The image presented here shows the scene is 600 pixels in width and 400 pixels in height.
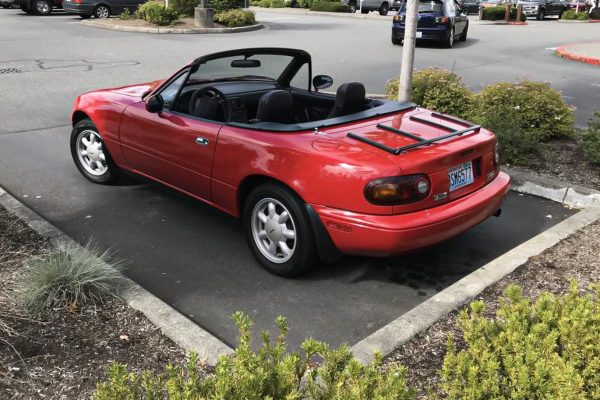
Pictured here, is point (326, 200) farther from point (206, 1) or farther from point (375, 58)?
point (206, 1)

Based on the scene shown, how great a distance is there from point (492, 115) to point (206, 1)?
1759cm

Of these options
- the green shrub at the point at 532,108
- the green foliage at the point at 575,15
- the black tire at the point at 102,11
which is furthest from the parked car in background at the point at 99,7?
the green foliage at the point at 575,15

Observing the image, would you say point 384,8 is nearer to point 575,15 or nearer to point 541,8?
point 541,8

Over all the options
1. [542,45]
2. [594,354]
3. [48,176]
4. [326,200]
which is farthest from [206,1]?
[594,354]

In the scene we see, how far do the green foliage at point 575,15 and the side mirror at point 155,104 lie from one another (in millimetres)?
37392

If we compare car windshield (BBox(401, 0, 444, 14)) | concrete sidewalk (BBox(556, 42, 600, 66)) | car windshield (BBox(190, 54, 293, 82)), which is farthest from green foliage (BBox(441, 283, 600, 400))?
car windshield (BBox(401, 0, 444, 14))

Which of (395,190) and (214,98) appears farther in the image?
(214,98)

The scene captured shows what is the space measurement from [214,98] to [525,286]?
2.66m

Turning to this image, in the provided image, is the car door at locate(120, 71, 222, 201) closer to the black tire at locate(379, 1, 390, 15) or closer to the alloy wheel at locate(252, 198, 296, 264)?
the alloy wheel at locate(252, 198, 296, 264)

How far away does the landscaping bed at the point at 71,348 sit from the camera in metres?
2.86

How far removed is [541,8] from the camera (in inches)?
1446

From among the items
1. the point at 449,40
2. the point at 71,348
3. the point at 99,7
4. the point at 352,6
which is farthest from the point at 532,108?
the point at 352,6

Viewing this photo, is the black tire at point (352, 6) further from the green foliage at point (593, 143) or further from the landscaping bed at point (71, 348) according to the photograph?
the landscaping bed at point (71, 348)

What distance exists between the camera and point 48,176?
6.24 metres
